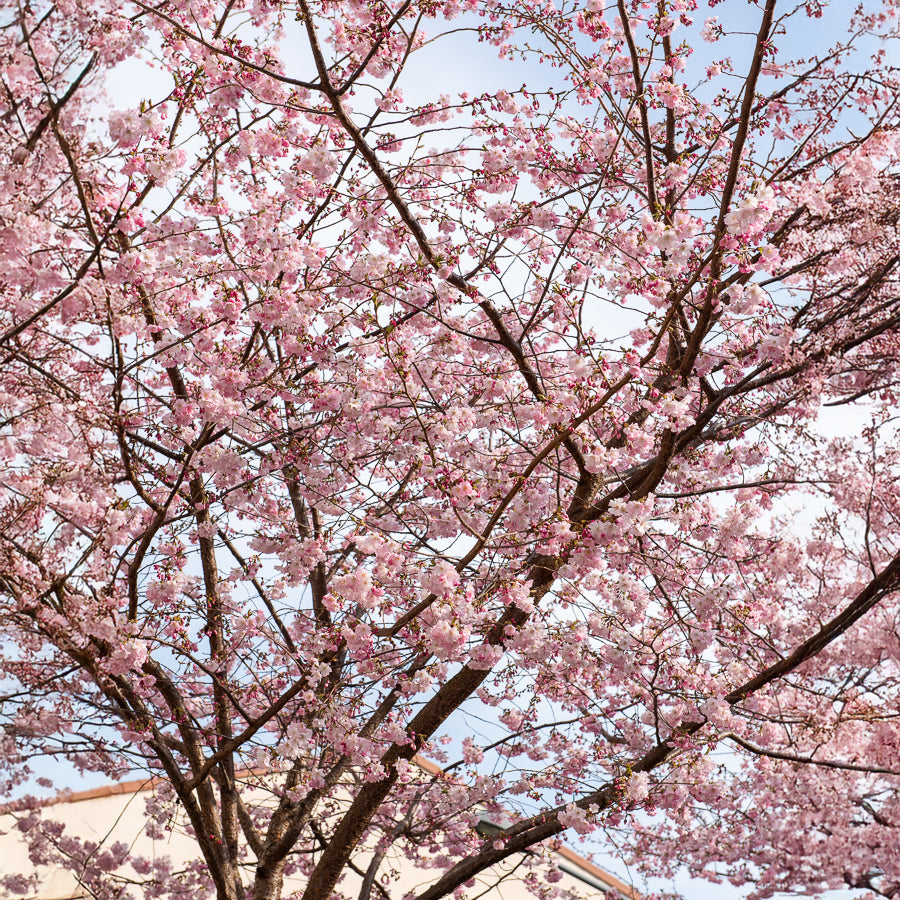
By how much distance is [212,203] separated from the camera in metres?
6.59

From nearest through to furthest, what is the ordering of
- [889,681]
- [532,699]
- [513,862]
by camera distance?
[532,699] → [889,681] → [513,862]

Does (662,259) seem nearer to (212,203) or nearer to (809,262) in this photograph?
(809,262)

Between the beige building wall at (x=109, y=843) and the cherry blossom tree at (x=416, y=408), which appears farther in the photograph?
the beige building wall at (x=109, y=843)

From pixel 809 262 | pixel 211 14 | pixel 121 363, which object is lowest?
pixel 121 363

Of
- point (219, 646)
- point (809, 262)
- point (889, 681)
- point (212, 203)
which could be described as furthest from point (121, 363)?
point (889, 681)

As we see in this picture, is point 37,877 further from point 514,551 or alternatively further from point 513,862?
point 514,551

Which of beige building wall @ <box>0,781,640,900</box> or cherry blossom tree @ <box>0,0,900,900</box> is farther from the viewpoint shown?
beige building wall @ <box>0,781,640,900</box>

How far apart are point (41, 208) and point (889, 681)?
373 inches

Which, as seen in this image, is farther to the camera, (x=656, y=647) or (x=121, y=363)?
(x=656, y=647)

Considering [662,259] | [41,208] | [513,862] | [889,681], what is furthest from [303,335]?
[513,862]

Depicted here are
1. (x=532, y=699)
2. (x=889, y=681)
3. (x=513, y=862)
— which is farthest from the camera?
(x=513, y=862)

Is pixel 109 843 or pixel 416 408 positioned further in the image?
pixel 109 843

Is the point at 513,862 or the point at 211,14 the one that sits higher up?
the point at 211,14

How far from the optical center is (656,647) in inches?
271
